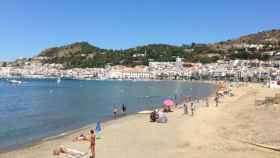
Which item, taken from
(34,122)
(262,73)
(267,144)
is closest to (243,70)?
(262,73)

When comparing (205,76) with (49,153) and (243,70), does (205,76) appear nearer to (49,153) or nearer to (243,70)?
(243,70)

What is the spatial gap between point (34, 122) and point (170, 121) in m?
12.0

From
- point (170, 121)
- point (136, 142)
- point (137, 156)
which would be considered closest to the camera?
point (137, 156)

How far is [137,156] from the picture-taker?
17.7 meters

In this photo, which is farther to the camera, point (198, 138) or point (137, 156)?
point (198, 138)

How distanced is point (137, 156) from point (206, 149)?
315cm

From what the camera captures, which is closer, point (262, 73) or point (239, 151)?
point (239, 151)

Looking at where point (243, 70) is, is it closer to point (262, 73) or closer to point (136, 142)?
point (262, 73)

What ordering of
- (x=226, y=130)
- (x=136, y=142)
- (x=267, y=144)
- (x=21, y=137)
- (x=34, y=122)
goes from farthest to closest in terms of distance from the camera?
(x=34, y=122) < (x=21, y=137) < (x=226, y=130) < (x=136, y=142) < (x=267, y=144)

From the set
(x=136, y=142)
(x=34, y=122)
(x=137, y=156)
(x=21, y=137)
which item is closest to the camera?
(x=137, y=156)

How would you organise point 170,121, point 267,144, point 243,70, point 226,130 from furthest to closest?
point 243,70 → point 170,121 → point 226,130 → point 267,144

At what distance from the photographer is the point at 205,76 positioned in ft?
638

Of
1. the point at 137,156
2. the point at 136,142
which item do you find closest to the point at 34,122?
the point at 136,142

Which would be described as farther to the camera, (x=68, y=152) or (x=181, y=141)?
(x=181, y=141)
